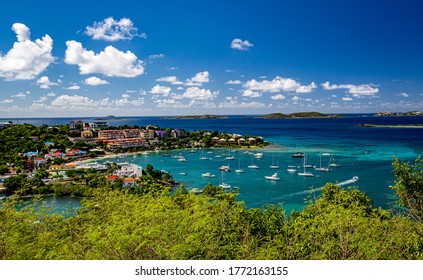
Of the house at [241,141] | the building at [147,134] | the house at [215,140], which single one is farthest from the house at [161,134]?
the house at [241,141]

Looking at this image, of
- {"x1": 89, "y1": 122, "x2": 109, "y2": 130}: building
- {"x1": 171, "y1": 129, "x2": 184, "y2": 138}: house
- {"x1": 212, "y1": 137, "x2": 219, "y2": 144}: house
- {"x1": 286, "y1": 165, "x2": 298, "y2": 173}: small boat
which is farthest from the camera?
{"x1": 89, "y1": 122, "x2": 109, "y2": 130}: building

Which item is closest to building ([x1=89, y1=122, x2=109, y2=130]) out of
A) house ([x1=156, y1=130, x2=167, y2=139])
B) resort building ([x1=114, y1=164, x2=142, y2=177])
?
house ([x1=156, y1=130, x2=167, y2=139])

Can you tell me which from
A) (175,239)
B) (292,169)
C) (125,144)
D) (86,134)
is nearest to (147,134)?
(125,144)

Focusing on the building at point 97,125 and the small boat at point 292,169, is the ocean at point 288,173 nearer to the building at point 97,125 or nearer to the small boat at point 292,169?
the small boat at point 292,169

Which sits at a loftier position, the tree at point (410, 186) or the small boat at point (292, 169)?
the tree at point (410, 186)

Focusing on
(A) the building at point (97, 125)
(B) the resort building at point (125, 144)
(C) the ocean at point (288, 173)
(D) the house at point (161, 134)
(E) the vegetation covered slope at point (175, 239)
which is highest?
(A) the building at point (97, 125)

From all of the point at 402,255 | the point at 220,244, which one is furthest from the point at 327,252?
the point at 220,244

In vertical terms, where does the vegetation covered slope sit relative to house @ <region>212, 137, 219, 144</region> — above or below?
above

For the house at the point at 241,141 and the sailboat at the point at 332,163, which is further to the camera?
the house at the point at 241,141

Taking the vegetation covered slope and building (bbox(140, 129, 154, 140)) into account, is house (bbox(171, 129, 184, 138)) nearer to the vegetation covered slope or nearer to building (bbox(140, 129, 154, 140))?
building (bbox(140, 129, 154, 140))

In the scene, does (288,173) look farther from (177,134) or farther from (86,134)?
(86,134)
